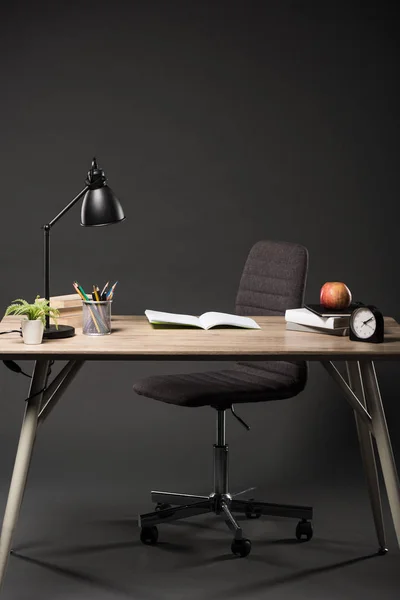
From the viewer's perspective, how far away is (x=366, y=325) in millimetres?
3146

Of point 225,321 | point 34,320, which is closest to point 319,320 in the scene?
point 225,321

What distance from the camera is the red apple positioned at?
3354mm

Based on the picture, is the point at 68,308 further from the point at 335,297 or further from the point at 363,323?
the point at 363,323

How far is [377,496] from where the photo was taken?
12.0 feet

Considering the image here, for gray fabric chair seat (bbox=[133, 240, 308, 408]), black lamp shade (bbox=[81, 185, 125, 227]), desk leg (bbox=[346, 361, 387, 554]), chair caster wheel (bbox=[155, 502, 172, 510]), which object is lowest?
chair caster wheel (bbox=[155, 502, 172, 510])

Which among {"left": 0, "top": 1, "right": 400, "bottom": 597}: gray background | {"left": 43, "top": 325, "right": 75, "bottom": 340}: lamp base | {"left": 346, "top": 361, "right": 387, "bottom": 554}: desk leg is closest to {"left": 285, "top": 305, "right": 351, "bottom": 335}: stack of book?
{"left": 346, "top": 361, "right": 387, "bottom": 554}: desk leg

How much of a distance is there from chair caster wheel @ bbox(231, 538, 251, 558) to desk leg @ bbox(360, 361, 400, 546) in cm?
65

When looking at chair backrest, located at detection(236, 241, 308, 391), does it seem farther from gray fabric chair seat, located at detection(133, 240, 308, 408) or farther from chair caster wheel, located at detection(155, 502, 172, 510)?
chair caster wheel, located at detection(155, 502, 172, 510)

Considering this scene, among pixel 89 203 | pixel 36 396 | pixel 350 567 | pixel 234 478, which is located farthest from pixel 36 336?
pixel 234 478

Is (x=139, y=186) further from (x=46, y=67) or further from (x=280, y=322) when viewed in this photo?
(x=280, y=322)

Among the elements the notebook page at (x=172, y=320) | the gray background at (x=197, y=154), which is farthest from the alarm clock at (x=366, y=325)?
the gray background at (x=197, y=154)

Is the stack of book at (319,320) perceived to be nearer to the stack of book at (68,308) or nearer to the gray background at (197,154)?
Result: the stack of book at (68,308)

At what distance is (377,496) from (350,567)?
1.02 ft

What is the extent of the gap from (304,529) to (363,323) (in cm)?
97
